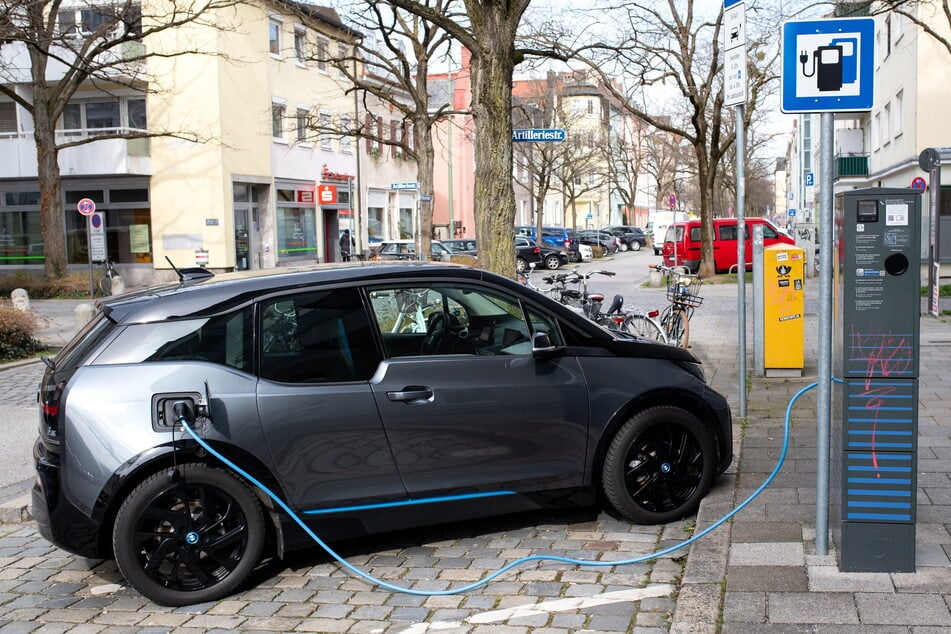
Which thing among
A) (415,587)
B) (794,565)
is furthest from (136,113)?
(794,565)

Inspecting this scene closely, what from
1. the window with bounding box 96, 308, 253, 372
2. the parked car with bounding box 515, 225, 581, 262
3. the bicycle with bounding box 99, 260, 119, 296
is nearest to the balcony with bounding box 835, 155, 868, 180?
the parked car with bounding box 515, 225, 581, 262

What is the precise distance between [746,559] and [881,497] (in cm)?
73

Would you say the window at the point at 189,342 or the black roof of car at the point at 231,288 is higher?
the black roof of car at the point at 231,288

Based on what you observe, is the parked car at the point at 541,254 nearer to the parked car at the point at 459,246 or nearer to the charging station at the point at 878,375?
the parked car at the point at 459,246

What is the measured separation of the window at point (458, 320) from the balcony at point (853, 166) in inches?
1644

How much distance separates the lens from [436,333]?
18.3ft

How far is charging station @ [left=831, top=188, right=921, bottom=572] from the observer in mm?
4434

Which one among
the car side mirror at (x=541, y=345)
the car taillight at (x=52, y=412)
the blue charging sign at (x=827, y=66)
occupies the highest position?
the blue charging sign at (x=827, y=66)

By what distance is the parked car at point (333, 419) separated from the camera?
4.82 meters

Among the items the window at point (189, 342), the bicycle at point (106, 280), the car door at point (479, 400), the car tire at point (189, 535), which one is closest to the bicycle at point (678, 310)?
the car door at point (479, 400)

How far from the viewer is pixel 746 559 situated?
493 centimetres

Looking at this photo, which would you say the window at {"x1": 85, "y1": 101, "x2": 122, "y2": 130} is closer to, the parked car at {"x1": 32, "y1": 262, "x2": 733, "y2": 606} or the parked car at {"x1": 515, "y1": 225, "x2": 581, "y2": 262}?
the parked car at {"x1": 515, "y1": 225, "x2": 581, "y2": 262}

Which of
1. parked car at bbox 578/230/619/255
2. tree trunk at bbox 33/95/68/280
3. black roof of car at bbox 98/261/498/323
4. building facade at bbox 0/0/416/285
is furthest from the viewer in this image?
parked car at bbox 578/230/619/255

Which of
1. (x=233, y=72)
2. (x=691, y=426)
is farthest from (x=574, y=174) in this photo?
(x=691, y=426)
